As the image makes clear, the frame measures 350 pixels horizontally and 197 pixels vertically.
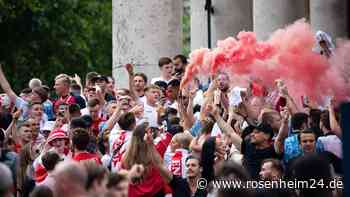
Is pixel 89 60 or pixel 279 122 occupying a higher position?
pixel 89 60

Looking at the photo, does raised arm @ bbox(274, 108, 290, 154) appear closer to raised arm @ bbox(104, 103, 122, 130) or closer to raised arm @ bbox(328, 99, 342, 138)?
raised arm @ bbox(328, 99, 342, 138)

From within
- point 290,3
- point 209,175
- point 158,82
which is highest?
point 290,3

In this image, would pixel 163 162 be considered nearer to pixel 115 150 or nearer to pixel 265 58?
pixel 115 150

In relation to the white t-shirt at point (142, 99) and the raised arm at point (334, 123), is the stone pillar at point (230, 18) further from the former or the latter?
the raised arm at point (334, 123)

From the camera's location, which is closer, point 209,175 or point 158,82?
point 209,175

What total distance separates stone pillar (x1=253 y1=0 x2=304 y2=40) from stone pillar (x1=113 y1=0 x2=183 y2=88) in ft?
7.64

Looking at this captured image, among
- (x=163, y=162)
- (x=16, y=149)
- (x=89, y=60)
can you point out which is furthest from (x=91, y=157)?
(x=89, y=60)

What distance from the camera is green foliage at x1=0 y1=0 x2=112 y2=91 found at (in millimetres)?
46406

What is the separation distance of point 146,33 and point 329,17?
201 inches

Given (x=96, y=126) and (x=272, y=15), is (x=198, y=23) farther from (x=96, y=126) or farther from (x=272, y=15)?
(x=96, y=126)

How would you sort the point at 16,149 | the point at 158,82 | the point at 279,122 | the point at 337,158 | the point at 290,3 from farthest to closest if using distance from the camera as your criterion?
the point at 290,3
the point at 158,82
the point at 16,149
the point at 279,122
the point at 337,158

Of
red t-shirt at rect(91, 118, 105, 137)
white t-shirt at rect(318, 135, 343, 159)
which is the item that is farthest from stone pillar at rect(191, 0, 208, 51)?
white t-shirt at rect(318, 135, 343, 159)

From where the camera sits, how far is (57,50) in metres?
48.8

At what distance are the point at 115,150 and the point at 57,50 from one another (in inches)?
1193
